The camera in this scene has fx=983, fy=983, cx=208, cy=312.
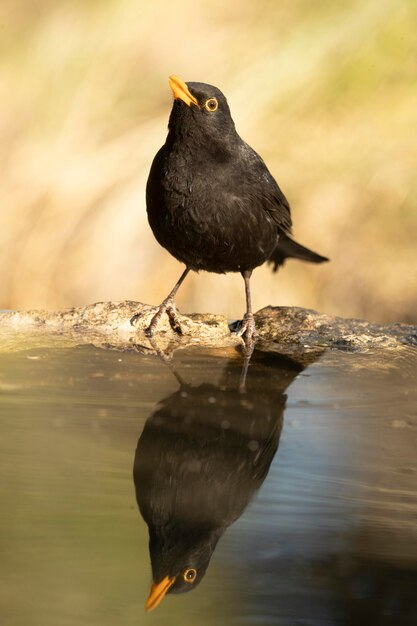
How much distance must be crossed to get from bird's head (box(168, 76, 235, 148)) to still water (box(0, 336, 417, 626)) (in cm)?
113

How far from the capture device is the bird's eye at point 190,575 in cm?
206

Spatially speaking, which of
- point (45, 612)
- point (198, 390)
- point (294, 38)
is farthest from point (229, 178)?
point (294, 38)

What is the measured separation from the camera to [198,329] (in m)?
4.61

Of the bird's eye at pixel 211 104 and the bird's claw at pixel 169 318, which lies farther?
the bird's claw at pixel 169 318

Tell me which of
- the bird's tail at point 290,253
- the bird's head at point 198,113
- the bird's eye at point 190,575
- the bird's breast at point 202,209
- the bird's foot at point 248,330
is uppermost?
the bird's head at point 198,113

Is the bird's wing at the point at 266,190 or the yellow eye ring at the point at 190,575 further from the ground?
the bird's wing at the point at 266,190

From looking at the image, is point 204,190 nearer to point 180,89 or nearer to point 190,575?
point 180,89

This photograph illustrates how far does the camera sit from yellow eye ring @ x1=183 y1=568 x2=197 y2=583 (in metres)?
2.06

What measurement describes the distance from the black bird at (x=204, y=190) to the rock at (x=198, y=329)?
0.33 feet

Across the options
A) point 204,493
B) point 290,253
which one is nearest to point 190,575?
point 204,493

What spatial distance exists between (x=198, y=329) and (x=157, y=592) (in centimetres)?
264

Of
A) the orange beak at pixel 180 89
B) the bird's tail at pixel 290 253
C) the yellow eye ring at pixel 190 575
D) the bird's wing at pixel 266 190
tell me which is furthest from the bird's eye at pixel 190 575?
the bird's tail at pixel 290 253

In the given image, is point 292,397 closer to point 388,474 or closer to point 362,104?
point 388,474

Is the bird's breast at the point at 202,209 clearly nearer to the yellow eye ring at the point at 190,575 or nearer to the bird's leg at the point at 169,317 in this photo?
the bird's leg at the point at 169,317
